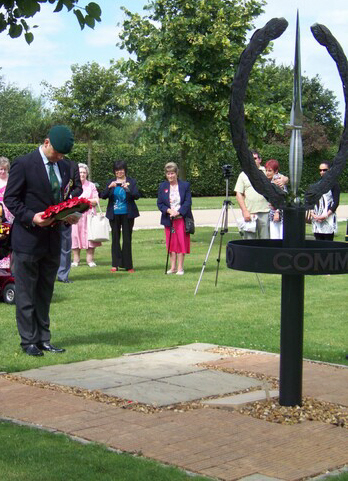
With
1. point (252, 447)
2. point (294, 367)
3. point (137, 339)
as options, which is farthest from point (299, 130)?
point (137, 339)

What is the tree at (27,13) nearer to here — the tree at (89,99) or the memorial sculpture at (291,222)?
the memorial sculpture at (291,222)

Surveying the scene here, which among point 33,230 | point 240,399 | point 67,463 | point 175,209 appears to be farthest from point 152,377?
point 175,209

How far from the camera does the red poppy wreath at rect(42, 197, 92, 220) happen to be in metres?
8.18

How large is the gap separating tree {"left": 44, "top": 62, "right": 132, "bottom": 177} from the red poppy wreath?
106 feet

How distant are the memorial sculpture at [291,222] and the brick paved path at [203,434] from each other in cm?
63

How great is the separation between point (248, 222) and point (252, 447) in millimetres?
8658

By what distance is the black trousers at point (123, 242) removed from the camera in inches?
634

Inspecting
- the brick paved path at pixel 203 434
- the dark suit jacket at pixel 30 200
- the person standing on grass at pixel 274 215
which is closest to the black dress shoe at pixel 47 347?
the dark suit jacket at pixel 30 200

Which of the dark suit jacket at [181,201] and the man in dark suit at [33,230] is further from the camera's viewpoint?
the dark suit jacket at [181,201]

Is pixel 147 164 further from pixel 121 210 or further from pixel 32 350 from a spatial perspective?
pixel 32 350

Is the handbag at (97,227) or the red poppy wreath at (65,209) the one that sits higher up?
the red poppy wreath at (65,209)

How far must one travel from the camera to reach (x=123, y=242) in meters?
16.1

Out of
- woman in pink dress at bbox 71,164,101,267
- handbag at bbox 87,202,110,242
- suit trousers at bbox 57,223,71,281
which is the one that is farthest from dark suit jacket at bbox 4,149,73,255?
handbag at bbox 87,202,110,242

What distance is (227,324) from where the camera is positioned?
34.4 feet
